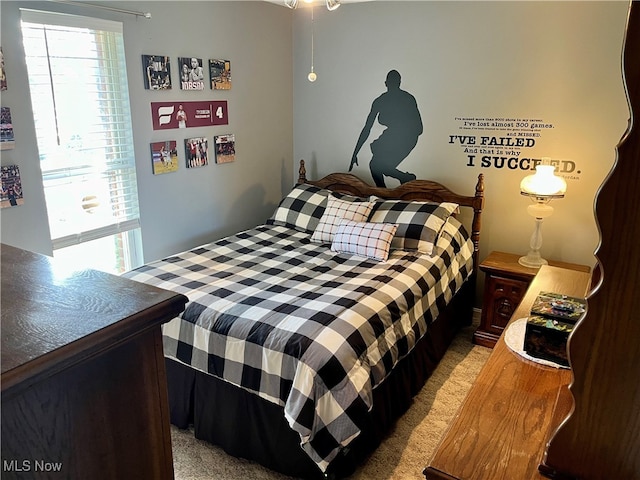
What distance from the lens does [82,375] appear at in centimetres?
56

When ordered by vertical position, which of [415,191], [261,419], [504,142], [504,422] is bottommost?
[261,419]

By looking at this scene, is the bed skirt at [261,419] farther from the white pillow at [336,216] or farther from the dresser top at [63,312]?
the dresser top at [63,312]

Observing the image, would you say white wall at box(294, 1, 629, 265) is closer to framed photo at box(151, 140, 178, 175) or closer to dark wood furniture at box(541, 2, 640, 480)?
framed photo at box(151, 140, 178, 175)

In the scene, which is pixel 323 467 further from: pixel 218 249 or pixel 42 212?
pixel 42 212

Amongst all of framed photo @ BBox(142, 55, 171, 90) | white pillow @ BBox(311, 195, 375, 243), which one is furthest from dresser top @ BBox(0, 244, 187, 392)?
white pillow @ BBox(311, 195, 375, 243)

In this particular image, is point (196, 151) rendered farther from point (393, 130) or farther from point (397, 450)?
point (397, 450)

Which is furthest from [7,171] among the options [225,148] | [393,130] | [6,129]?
[393,130]

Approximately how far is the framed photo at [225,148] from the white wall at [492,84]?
2.80ft

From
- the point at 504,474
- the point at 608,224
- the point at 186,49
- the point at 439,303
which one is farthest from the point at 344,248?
the point at 608,224

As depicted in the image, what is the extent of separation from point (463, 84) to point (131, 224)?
2.49 m

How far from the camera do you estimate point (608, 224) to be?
0.81 metres

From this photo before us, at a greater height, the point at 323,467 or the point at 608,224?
the point at 608,224

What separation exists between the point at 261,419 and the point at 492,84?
268cm

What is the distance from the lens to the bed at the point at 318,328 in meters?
1.95
